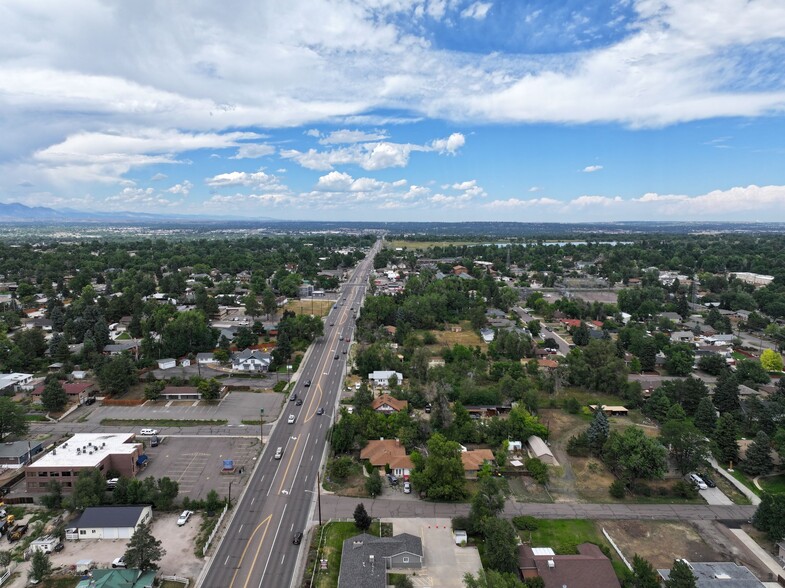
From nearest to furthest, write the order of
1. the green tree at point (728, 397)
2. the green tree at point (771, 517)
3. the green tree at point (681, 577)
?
1. the green tree at point (681, 577)
2. the green tree at point (771, 517)
3. the green tree at point (728, 397)

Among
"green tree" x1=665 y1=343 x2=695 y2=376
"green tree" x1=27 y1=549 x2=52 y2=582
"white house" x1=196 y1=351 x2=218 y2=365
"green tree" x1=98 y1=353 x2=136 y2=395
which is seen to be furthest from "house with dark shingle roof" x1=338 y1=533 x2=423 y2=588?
"green tree" x1=665 y1=343 x2=695 y2=376

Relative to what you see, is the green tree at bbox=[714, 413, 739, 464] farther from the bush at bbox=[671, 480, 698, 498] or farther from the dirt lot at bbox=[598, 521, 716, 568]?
the dirt lot at bbox=[598, 521, 716, 568]

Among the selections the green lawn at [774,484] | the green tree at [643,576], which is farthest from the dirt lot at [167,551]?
the green lawn at [774,484]

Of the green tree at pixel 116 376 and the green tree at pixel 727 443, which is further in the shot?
the green tree at pixel 116 376

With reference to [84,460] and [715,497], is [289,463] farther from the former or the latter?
[715,497]

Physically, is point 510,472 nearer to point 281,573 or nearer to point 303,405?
point 281,573

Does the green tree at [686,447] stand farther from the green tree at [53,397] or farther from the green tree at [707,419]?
the green tree at [53,397]
